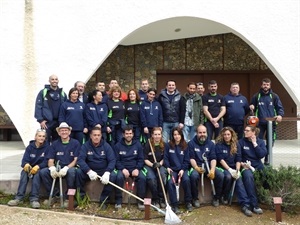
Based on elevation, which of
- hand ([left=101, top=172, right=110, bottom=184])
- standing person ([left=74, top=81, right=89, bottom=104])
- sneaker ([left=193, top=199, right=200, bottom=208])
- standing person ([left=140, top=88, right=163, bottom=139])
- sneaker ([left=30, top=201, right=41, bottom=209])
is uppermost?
standing person ([left=74, top=81, right=89, bottom=104])

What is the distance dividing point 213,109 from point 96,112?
203cm

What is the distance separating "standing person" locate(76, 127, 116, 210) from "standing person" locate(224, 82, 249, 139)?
219 centimetres

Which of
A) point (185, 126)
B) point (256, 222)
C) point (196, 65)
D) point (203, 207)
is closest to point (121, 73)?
point (196, 65)

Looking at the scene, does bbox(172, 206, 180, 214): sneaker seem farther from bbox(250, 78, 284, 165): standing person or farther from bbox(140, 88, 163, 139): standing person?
bbox(250, 78, 284, 165): standing person

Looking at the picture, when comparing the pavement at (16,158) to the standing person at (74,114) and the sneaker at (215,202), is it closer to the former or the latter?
the standing person at (74,114)

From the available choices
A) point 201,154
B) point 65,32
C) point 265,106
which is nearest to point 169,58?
point 65,32

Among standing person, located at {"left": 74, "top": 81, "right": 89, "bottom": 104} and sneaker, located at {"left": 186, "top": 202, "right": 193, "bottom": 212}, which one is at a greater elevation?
standing person, located at {"left": 74, "top": 81, "right": 89, "bottom": 104}

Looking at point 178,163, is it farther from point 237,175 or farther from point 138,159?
point 237,175

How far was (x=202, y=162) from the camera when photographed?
18.0 feet

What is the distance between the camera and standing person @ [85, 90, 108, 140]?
588 cm

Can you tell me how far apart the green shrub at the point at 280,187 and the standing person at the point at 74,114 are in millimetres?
2863

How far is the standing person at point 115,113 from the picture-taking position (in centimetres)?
602

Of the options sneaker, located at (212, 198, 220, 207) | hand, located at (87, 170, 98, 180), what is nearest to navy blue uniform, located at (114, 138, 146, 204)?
hand, located at (87, 170, 98, 180)

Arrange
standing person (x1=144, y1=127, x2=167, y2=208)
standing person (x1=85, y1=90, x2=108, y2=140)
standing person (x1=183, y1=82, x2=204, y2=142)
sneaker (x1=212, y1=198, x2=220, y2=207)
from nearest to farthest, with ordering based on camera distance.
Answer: standing person (x1=144, y1=127, x2=167, y2=208) → sneaker (x1=212, y1=198, x2=220, y2=207) → standing person (x1=85, y1=90, x2=108, y2=140) → standing person (x1=183, y1=82, x2=204, y2=142)
